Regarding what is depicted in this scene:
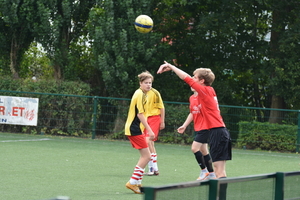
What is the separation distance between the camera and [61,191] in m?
7.97

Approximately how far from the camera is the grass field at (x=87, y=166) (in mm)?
8047

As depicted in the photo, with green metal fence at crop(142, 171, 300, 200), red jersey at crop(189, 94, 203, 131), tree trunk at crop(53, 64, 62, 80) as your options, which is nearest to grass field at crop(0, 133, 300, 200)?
red jersey at crop(189, 94, 203, 131)

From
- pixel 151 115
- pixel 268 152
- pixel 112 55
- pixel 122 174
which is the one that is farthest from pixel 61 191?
pixel 112 55

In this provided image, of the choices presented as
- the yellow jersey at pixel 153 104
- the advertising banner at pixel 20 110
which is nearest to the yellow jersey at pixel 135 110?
the yellow jersey at pixel 153 104

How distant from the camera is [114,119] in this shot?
19766mm

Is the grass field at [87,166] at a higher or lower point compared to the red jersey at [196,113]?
lower

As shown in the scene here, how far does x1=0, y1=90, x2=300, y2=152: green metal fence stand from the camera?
61.3 ft

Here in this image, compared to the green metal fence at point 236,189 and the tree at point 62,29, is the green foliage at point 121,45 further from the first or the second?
the green metal fence at point 236,189

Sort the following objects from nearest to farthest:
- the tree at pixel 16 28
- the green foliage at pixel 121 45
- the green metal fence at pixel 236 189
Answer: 1. the green metal fence at pixel 236 189
2. the green foliage at pixel 121 45
3. the tree at pixel 16 28

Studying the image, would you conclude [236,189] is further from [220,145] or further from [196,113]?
[196,113]

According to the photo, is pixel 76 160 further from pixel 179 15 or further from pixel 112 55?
pixel 179 15

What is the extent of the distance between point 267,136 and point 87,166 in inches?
351

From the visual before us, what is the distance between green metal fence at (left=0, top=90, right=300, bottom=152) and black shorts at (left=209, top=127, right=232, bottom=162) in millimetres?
11729

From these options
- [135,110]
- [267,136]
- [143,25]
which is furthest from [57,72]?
[135,110]
